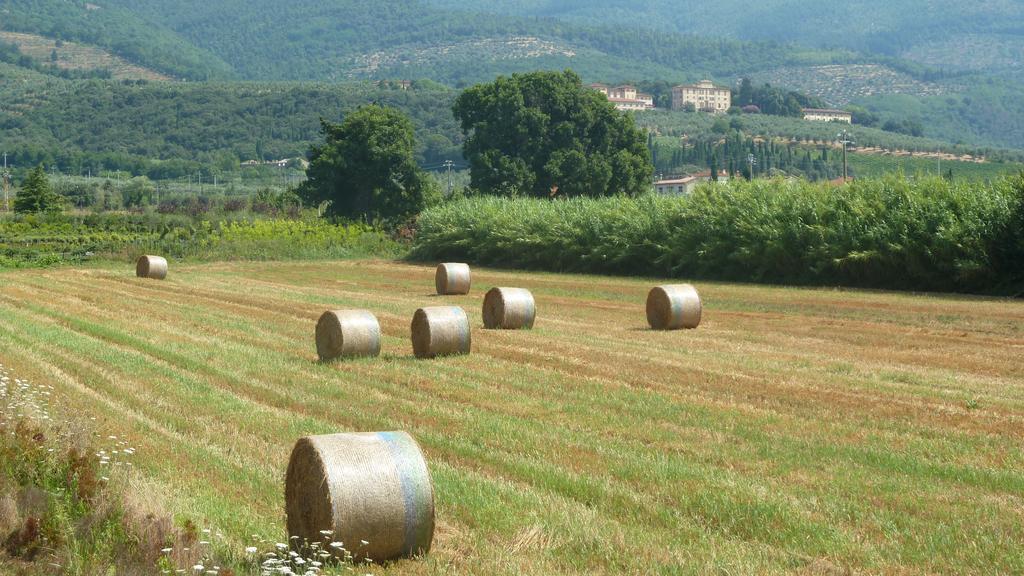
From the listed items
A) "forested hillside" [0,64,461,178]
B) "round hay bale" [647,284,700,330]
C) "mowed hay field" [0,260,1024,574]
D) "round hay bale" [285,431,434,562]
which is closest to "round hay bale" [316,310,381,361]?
"mowed hay field" [0,260,1024,574]

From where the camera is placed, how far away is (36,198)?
7088 cm

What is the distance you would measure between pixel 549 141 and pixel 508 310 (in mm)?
55240

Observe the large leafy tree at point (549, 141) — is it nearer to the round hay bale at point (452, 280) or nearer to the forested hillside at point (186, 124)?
the round hay bale at point (452, 280)

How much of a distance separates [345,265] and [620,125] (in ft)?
110

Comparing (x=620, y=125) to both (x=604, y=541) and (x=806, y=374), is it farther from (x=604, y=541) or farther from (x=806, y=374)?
(x=604, y=541)

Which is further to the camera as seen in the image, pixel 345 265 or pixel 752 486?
pixel 345 265

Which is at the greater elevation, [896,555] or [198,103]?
[198,103]

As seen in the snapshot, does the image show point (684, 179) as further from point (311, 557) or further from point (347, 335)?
point (311, 557)

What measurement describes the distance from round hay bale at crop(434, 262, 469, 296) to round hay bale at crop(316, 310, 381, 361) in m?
15.5

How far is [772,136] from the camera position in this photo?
16500cm

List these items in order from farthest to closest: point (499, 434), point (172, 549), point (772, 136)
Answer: point (772, 136) → point (499, 434) → point (172, 549)

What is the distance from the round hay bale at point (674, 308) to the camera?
907 inches

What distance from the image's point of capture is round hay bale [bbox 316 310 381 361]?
58.1 ft

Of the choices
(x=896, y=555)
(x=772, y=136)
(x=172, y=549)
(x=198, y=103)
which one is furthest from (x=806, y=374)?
(x=198, y=103)
